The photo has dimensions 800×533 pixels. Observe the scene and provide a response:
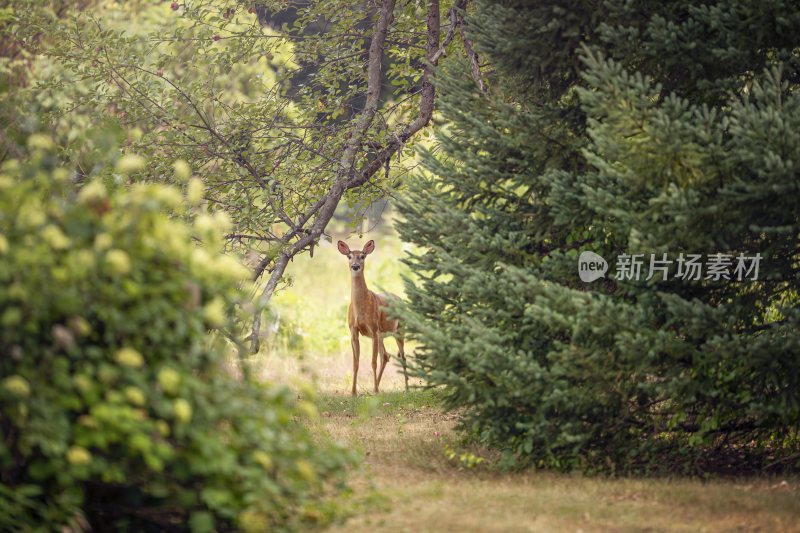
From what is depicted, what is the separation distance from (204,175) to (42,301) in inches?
261

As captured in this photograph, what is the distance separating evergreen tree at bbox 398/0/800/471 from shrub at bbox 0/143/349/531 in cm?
252

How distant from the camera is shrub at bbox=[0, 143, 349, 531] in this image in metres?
4.51

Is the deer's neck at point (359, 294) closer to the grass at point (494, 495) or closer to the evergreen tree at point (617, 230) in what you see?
the grass at point (494, 495)

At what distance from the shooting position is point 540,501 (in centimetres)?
636

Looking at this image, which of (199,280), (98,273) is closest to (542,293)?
(199,280)

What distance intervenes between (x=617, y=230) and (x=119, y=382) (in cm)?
398

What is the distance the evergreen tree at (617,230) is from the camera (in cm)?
645

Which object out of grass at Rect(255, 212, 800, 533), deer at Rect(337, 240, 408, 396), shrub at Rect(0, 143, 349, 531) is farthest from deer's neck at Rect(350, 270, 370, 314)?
shrub at Rect(0, 143, 349, 531)

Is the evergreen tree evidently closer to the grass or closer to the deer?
the grass

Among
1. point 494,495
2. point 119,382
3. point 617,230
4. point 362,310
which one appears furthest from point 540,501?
point 362,310

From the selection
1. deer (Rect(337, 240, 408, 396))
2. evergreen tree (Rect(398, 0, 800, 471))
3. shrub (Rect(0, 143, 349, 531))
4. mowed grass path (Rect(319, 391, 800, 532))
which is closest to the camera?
shrub (Rect(0, 143, 349, 531))

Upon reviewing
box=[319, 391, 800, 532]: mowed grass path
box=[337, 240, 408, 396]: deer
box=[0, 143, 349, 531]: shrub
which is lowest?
box=[319, 391, 800, 532]: mowed grass path

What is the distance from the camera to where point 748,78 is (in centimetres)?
739

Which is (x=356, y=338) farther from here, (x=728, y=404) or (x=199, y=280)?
(x=199, y=280)
